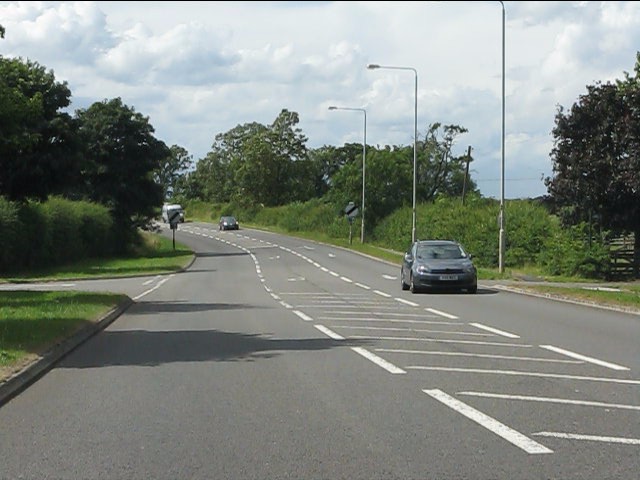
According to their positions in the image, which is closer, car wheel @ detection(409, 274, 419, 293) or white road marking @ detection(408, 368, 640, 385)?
white road marking @ detection(408, 368, 640, 385)

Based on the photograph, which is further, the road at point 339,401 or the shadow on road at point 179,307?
the shadow on road at point 179,307

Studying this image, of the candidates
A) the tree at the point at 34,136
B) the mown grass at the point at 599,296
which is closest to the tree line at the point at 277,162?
the tree at the point at 34,136

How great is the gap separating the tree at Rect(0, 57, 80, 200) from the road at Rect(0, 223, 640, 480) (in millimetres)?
4740

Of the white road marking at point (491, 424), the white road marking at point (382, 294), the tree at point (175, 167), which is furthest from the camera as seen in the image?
the tree at point (175, 167)

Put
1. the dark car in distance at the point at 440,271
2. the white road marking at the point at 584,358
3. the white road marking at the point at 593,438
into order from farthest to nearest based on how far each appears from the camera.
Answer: the dark car in distance at the point at 440,271 < the white road marking at the point at 584,358 < the white road marking at the point at 593,438

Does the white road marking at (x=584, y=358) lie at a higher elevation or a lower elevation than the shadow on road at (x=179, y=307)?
higher

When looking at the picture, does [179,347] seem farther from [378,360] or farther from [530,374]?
[530,374]

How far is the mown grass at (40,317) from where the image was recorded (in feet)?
44.0

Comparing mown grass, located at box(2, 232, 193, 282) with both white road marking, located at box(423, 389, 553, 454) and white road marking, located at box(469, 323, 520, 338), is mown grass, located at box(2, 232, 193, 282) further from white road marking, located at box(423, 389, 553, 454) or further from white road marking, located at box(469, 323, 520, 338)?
white road marking, located at box(423, 389, 553, 454)

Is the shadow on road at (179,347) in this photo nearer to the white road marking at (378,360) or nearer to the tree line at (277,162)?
the white road marking at (378,360)

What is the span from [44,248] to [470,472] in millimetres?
44473

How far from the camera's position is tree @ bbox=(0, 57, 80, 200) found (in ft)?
65.7

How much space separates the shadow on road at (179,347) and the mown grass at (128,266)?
2586cm

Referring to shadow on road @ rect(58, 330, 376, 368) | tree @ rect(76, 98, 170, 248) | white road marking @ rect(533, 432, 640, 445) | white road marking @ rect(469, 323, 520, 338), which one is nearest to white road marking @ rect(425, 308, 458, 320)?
white road marking @ rect(469, 323, 520, 338)
